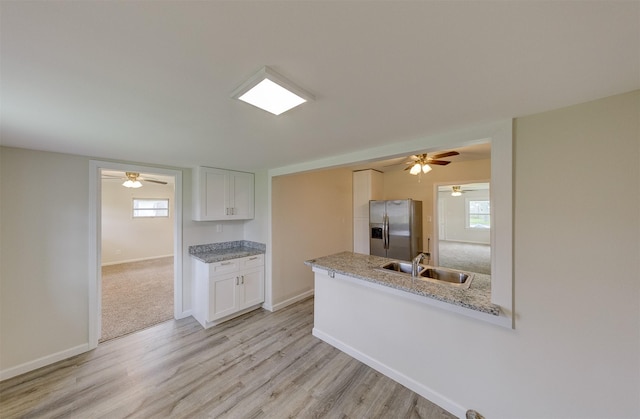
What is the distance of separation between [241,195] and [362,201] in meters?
2.53

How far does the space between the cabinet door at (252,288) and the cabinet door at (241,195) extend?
91 cm

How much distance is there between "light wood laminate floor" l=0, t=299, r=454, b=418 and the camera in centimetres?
181

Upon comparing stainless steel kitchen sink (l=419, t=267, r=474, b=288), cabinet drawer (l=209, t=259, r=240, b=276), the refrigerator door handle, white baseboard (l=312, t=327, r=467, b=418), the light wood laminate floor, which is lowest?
the light wood laminate floor

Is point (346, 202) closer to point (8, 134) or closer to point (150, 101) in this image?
point (150, 101)

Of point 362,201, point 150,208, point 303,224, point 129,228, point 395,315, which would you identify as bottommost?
point 395,315

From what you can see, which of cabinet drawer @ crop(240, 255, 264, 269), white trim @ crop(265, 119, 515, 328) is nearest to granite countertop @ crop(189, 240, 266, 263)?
cabinet drawer @ crop(240, 255, 264, 269)

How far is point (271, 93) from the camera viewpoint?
1.18 m

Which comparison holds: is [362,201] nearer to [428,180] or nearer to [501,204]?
[428,180]

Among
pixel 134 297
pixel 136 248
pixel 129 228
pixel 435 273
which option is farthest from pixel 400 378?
pixel 129 228

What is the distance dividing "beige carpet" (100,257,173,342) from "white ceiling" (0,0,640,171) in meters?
2.66

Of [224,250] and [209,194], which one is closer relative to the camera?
[209,194]

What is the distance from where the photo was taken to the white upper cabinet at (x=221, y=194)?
10.7 ft

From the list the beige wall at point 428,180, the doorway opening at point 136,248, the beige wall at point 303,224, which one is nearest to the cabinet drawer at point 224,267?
the beige wall at point 303,224

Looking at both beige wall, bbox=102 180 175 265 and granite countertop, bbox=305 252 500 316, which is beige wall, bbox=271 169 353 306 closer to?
granite countertop, bbox=305 252 500 316
